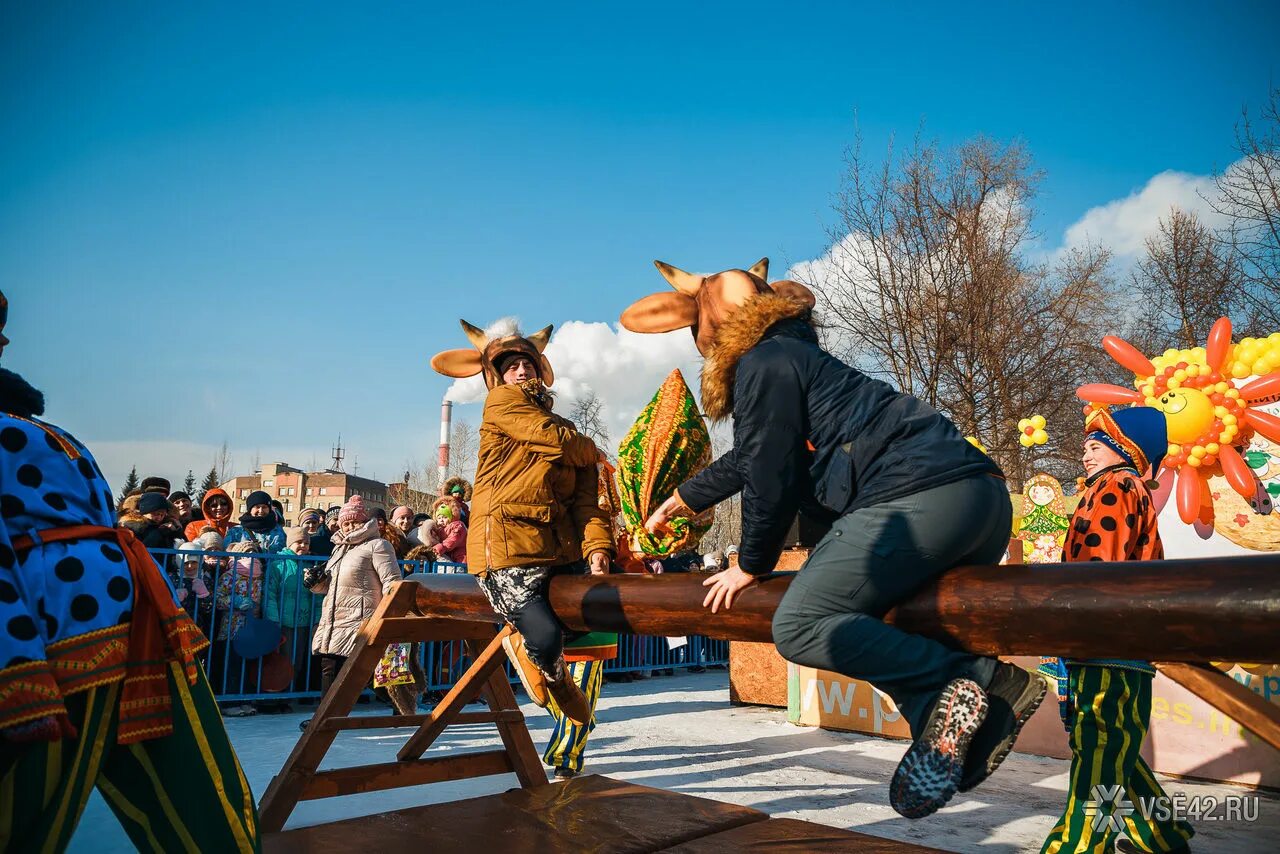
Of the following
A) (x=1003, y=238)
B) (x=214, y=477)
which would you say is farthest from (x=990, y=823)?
(x=214, y=477)

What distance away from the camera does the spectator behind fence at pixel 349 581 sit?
6332 mm

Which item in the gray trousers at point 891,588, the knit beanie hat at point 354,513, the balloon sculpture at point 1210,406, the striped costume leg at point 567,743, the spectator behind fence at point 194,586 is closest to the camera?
the gray trousers at point 891,588

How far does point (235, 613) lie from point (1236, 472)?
737 cm

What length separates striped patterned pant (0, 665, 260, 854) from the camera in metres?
1.77

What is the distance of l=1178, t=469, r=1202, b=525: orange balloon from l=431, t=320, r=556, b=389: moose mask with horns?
3.66m

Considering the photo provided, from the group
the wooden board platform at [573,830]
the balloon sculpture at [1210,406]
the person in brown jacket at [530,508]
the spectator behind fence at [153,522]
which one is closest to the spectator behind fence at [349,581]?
the spectator behind fence at [153,522]

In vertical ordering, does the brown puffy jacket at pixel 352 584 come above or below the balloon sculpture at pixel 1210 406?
below

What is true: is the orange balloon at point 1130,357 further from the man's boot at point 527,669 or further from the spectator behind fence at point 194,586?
the spectator behind fence at point 194,586

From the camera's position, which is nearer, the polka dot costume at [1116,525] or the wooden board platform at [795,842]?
the wooden board platform at [795,842]

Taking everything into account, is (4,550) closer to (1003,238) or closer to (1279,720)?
(1279,720)

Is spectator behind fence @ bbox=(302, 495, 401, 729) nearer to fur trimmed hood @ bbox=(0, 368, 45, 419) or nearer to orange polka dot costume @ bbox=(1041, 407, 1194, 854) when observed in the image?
fur trimmed hood @ bbox=(0, 368, 45, 419)

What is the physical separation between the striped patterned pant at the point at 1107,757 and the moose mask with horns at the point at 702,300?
6.39 feet

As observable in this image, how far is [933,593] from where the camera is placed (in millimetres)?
2209

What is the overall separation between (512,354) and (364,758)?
2974 mm
